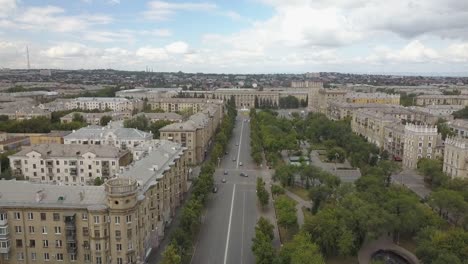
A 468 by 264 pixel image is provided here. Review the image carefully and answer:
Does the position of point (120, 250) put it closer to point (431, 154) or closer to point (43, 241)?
point (43, 241)

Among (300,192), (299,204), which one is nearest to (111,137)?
(300,192)

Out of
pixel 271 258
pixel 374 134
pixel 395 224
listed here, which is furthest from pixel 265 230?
pixel 374 134

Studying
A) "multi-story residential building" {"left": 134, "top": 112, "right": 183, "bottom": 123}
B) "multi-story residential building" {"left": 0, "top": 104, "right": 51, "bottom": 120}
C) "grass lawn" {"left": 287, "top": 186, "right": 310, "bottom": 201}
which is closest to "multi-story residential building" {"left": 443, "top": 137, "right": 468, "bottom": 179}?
"grass lawn" {"left": 287, "top": 186, "right": 310, "bottom": 201}

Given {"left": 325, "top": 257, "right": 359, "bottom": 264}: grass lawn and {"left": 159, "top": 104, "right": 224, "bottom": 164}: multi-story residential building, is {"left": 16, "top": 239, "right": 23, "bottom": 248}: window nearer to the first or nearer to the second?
{"left": 325, "top": 257, "right": 359, "bottom": 264}: grass lawn

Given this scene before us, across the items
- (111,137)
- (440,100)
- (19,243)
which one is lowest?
(19,243)

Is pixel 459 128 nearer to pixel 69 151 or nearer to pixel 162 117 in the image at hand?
pixel 162 117

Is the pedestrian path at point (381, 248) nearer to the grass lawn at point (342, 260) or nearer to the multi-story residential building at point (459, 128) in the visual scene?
the grass lawn at point (342, 260)

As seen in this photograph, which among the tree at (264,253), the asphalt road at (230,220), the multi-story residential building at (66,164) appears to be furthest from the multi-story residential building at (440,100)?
the tree at (264,253)
